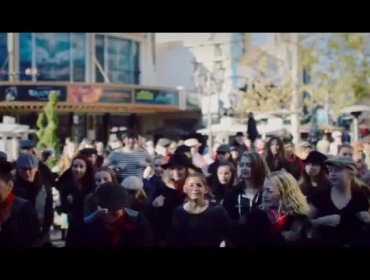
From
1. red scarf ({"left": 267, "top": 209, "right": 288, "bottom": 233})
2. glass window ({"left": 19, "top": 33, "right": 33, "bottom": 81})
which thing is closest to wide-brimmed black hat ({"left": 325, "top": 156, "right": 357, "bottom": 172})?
red scarf ({"left": 267, "top": 209, "right": 288, "bottom": 233})

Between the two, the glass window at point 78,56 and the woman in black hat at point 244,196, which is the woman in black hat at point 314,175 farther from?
the glass window at point 78,56

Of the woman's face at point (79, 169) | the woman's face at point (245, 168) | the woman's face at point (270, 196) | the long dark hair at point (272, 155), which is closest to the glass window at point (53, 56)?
the woman's face at point (79, 169)

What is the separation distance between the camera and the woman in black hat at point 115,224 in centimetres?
441

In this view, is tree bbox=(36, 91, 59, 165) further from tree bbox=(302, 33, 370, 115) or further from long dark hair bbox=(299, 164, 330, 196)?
tree bbox=(302, 33, 370, 115)

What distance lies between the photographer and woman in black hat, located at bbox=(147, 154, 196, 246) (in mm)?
4543

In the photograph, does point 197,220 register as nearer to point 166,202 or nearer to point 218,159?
point 166,202

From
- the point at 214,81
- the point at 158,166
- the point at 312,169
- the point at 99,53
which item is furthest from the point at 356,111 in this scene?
the point at 99,53

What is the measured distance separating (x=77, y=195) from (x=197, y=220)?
32.3 inches

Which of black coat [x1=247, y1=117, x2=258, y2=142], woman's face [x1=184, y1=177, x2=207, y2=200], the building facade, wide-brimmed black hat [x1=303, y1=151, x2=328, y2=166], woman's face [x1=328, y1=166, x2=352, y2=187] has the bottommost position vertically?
woman's face [x1=184, y1=177, x2=207, y2=200]

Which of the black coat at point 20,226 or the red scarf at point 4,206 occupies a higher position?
the red scarf at point 4,206

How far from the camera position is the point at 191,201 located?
4.44m

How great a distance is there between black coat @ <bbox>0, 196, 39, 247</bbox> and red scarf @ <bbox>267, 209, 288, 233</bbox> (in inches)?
58.1
